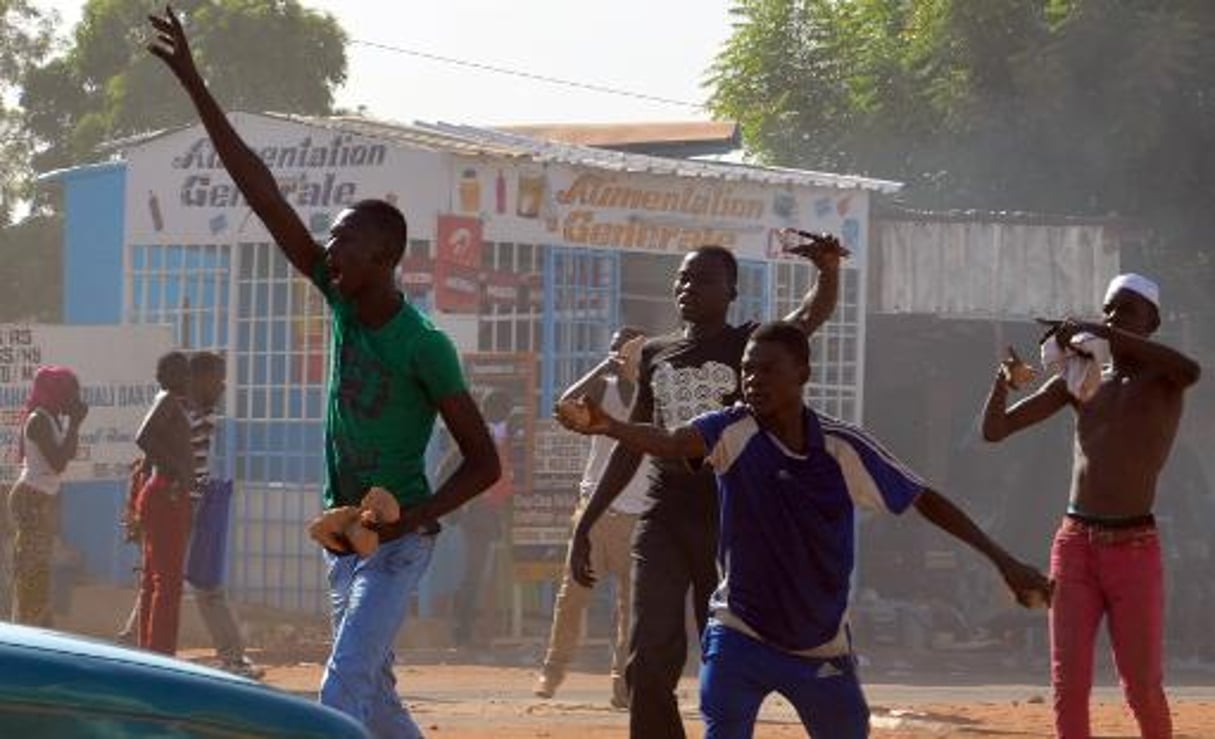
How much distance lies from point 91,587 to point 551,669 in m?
6.88

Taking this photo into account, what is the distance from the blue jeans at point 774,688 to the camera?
722 centimetres

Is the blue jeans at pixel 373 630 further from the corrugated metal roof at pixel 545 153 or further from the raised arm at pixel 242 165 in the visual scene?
the corrugated metal roof at pixel 545 153

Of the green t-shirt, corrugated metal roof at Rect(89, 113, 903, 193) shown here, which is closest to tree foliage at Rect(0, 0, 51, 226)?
corrugated metal roof at Rect(89, 113, 903, 193)

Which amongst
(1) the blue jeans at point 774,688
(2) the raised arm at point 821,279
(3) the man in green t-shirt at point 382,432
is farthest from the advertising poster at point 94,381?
(1) the blue jeans at point 774,688

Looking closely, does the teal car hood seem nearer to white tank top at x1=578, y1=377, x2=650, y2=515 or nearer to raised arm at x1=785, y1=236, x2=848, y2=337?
raised arm at x1=785, y1=236, x2=848, y2=337

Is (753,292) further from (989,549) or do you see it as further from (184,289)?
(989,549)

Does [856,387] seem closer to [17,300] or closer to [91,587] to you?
[91,587]

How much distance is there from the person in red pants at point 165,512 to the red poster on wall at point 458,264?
6.09 m

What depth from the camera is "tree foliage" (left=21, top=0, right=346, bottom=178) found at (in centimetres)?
4031

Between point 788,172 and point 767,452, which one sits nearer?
point 767,452

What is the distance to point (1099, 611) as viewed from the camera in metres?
9.61

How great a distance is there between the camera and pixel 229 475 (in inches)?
848

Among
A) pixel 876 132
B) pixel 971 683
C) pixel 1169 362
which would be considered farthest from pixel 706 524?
pixel 876 132

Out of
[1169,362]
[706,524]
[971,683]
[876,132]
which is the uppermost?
[876,132]
